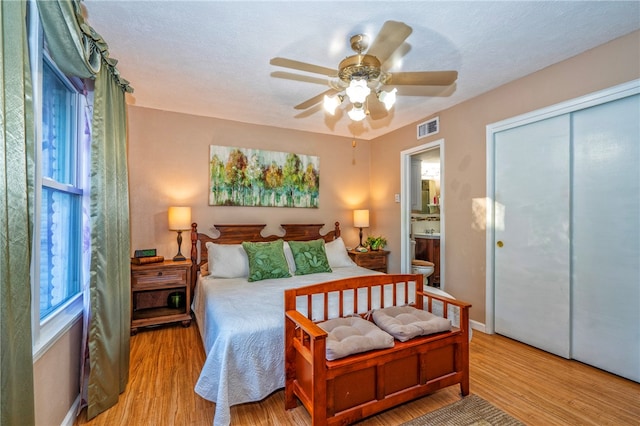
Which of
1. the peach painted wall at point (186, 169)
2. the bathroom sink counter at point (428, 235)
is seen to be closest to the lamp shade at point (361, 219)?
the peach painted wall at point (186, 169)

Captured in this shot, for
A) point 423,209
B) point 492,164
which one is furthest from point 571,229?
point 423,209

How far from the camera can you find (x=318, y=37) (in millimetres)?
2139

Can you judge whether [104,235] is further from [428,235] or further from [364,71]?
[428,235]

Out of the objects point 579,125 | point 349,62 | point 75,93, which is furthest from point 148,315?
point 579,125

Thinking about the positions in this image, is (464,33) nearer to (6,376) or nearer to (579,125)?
(579,125)

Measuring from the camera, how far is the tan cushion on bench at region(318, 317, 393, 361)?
163 cm

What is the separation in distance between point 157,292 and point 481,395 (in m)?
3.48

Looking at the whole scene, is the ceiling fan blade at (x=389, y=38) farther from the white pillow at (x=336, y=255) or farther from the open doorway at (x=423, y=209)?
the white pillow at (x=336, y=255)

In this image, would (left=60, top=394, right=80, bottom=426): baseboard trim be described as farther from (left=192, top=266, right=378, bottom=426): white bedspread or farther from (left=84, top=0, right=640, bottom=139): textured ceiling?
(left=84, top=0, right=640, bottom=139): textured ceiling

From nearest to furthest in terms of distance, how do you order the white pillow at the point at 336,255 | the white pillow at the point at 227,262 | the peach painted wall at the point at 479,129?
the peach painted wall at the point at 479,129 < the white pillow at the point at 227,262 < the white pillow at the point at 336,255

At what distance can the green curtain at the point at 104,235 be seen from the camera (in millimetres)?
1736

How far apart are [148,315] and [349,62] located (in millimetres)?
3261

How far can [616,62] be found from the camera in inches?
88.0

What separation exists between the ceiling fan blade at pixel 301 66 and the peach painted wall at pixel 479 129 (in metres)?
1.78
